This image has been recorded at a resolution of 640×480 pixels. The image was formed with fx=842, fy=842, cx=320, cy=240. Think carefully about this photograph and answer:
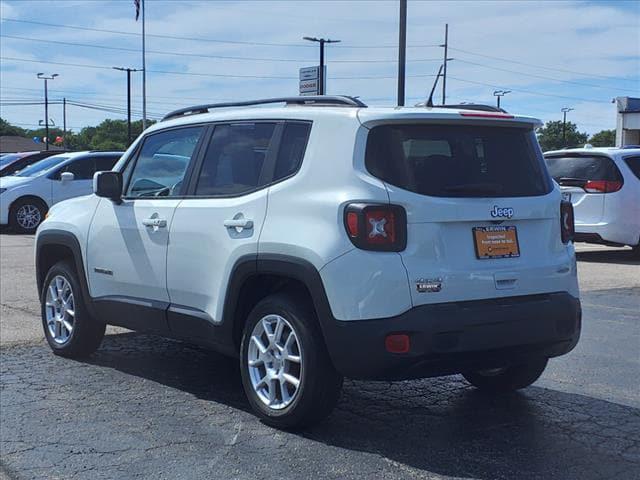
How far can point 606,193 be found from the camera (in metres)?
12.5

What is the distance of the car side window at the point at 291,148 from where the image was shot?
190 inches

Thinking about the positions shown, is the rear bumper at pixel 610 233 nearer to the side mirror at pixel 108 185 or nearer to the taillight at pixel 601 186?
the taillight at pixel 601 186

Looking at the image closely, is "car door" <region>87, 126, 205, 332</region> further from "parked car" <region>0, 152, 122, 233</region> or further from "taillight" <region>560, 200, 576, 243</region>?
"parked car" <region>0, 152, 122, 233</region>

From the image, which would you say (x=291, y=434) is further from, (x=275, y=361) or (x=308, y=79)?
(x=308, y=79)

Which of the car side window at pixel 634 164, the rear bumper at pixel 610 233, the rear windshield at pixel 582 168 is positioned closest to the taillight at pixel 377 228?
the rear bumper at pixel 610 233

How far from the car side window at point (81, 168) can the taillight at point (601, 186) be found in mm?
10016

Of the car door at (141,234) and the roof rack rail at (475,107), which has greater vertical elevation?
the roof rack rail at (475,107)

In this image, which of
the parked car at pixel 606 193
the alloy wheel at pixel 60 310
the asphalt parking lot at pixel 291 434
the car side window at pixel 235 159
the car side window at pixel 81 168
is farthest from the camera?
the car side window at pixel 81 168

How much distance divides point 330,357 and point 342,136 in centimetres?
120

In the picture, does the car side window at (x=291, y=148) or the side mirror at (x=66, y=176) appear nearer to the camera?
the car side window at (x=291, y=148)

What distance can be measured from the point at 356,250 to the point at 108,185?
2449 mm

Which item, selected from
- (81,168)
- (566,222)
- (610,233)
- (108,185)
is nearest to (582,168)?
(610,233)

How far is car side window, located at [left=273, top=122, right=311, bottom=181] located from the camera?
15.8 ft

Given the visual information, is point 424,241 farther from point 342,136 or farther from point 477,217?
point 342,136
